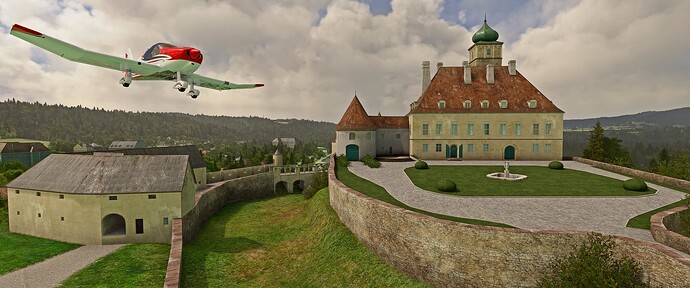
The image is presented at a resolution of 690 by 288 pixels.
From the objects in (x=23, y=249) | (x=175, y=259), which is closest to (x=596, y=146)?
(x=175, y=259)

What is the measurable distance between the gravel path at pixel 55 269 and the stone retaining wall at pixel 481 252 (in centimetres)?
2041

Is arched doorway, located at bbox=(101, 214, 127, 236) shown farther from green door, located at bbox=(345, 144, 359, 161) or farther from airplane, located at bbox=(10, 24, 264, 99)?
green door, located at bbox=(345, 144, 359, 161)

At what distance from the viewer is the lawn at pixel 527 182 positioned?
25.4m

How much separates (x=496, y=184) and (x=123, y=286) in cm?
2847

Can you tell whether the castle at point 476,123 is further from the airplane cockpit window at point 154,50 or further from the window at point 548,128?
the airplane cockpit window at point 154,50

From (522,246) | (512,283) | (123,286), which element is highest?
(522,246)

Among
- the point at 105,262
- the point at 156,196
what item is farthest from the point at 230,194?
the point at 105,262

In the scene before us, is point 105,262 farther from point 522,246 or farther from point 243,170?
point 243,170

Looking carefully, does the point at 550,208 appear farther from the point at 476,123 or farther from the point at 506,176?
the point at 476,123

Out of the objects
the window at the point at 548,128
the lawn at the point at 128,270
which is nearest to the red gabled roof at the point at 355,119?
the window at the point at 548,128

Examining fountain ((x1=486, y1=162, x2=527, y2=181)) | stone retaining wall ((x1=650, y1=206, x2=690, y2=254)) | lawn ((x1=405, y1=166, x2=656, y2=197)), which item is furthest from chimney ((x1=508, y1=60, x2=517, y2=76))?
stone retaining wall ((x1=650, y1=206, x2=690, y2=254))

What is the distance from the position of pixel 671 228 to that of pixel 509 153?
29136 millimetres

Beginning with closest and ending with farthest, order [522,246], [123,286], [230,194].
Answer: [522,246]
[123,286]
[230,194]

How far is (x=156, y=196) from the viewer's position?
27.3m
